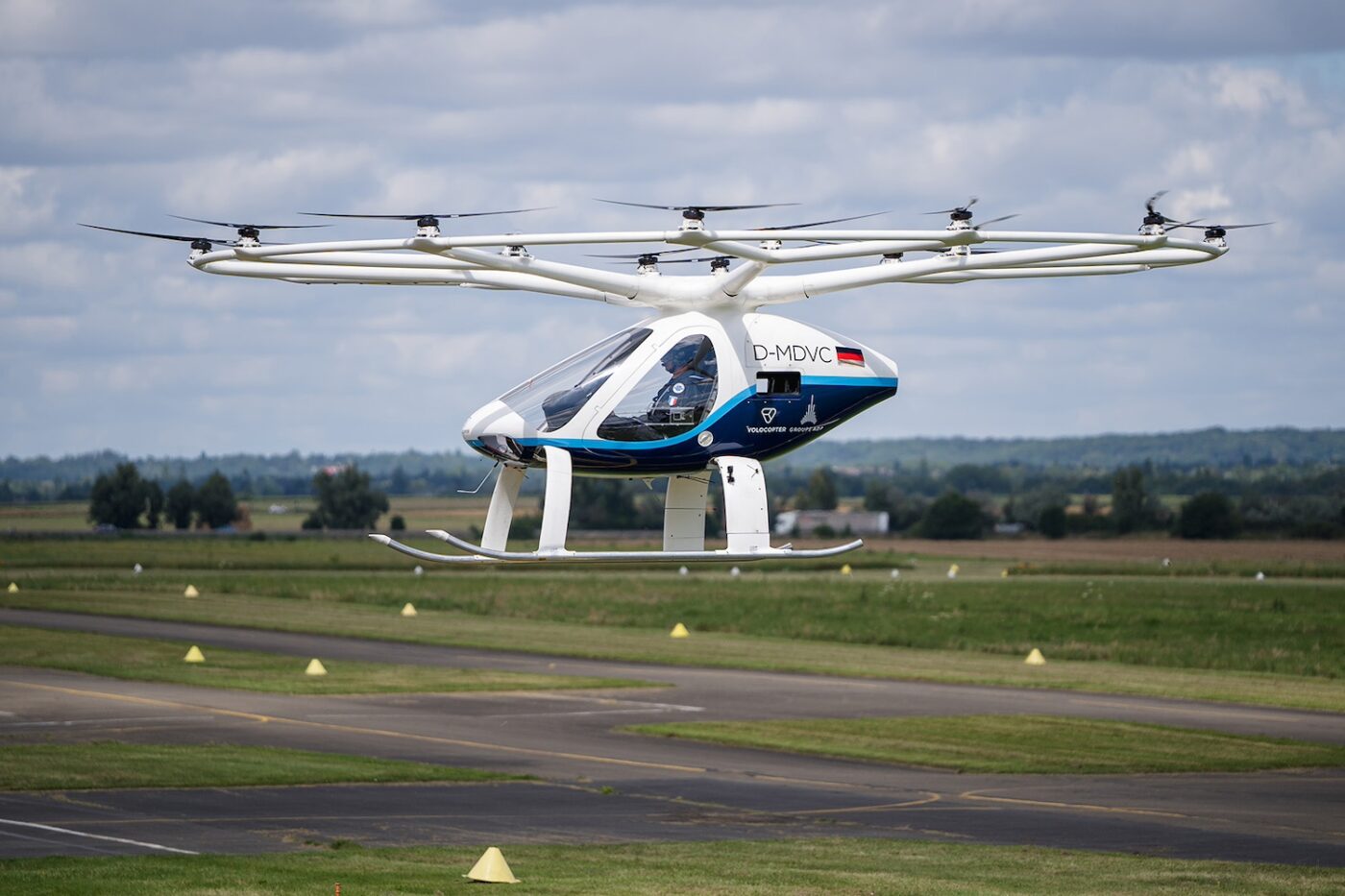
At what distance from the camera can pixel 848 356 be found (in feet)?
68.0

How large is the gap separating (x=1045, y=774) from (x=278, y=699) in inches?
978

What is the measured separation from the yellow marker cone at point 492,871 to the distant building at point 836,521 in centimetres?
13966

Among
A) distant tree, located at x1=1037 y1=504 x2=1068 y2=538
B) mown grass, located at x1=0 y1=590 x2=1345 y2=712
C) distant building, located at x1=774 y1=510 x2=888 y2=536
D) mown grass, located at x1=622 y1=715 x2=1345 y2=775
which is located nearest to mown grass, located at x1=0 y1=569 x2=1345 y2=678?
mown grass, located at x1=0 y1=590 x2=1345 y2=712

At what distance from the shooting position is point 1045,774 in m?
45.1

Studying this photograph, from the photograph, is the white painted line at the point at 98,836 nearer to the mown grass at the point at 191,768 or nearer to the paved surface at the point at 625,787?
the paved surface at the point at 625,787

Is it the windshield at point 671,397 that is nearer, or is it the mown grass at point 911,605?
the windshield at point 671,397

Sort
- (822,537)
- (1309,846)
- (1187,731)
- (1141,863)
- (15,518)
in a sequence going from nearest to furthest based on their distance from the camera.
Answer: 1. (1141,863)
2. (1309,846)
3. (1187,731)
4. (822,537)
5. (15,518)

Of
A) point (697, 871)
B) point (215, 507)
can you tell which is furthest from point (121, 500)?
point (697, 871)

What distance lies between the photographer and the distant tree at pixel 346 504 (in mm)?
160625

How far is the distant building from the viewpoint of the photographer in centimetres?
17525

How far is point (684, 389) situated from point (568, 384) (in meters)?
1.30

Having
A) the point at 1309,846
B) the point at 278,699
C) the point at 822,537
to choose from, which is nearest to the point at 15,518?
the point at 822,537

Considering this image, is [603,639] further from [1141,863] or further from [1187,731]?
[1141,863]

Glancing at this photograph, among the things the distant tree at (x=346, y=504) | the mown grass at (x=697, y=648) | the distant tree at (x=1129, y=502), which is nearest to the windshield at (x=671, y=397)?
the mown grass at (x=697, y=648)
